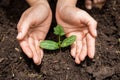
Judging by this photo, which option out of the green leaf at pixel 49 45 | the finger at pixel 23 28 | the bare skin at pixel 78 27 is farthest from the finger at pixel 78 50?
the finger at pixel 23 28

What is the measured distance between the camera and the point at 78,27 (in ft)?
6.30

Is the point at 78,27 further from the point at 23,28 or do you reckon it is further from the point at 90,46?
the point at 23,28

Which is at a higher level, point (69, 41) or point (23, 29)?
point (23, 29)

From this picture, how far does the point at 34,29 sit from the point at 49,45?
0.52 feet

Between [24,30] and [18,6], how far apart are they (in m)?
0.58

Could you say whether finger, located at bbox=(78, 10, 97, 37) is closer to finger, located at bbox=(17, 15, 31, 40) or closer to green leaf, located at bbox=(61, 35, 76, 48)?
green leaf, located at bbox=(61, 35, 76, 48)

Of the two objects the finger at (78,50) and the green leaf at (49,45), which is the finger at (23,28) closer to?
the green leaf at (49,45)

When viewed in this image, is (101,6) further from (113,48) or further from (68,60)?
(68,60)

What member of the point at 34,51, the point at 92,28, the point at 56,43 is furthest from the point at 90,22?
the point at 34,51

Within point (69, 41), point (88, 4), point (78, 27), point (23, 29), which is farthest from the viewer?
point (88, 4)

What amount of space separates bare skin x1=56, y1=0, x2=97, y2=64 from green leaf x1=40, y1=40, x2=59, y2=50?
0.12 meters

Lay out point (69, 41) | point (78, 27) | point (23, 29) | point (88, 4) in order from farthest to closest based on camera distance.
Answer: point (88, 4) → point (78, 27) → point (69, 41) → point (23, 29)

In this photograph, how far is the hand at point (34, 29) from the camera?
1.70 m

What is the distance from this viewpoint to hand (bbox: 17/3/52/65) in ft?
5.59
